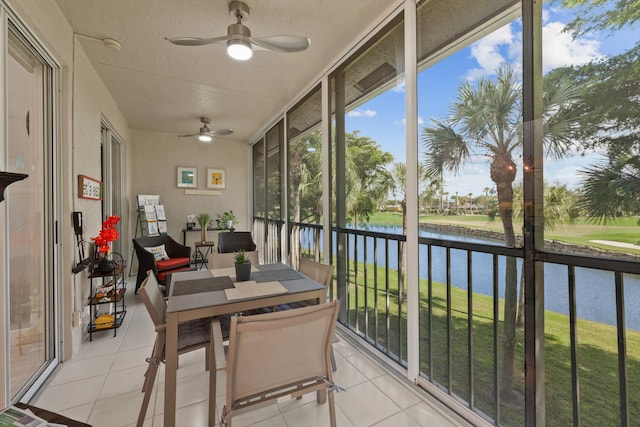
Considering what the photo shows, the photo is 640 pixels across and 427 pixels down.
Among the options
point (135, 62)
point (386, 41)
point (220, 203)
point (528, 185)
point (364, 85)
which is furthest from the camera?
point (220, 203)

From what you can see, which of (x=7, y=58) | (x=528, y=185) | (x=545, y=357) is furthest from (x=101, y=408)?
(x=528, y=185)

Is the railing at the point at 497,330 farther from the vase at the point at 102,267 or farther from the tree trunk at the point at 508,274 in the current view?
the vase at the point at 102,267

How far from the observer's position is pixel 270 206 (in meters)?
4.98

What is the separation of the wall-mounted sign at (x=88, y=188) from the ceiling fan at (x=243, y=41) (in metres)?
1.56

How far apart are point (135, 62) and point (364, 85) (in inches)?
95.6

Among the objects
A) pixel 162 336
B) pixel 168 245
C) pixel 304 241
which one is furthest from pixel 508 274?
pixel 168 245

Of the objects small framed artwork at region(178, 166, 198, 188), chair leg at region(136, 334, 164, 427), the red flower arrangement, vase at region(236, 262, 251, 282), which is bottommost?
chair leg at region(136, 334, 164, 427)

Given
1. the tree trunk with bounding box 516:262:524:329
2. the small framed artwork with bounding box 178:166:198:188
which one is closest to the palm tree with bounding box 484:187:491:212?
the tree trunk with bounding box 516:262:524:329

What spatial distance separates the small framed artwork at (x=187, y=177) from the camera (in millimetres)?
5500

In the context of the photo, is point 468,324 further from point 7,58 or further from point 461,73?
point 7,58

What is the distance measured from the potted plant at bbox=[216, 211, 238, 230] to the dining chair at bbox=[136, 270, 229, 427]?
4056 mm

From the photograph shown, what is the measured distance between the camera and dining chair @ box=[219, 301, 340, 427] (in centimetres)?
108

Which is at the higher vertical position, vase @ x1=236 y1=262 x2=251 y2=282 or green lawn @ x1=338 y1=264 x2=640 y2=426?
vase @ x1=236 y1=262 x2=251 y2=282

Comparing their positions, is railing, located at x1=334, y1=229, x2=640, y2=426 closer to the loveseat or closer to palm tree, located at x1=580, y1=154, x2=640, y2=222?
palm tree, located at x1=580, y1=154, x2=640, y2=222
